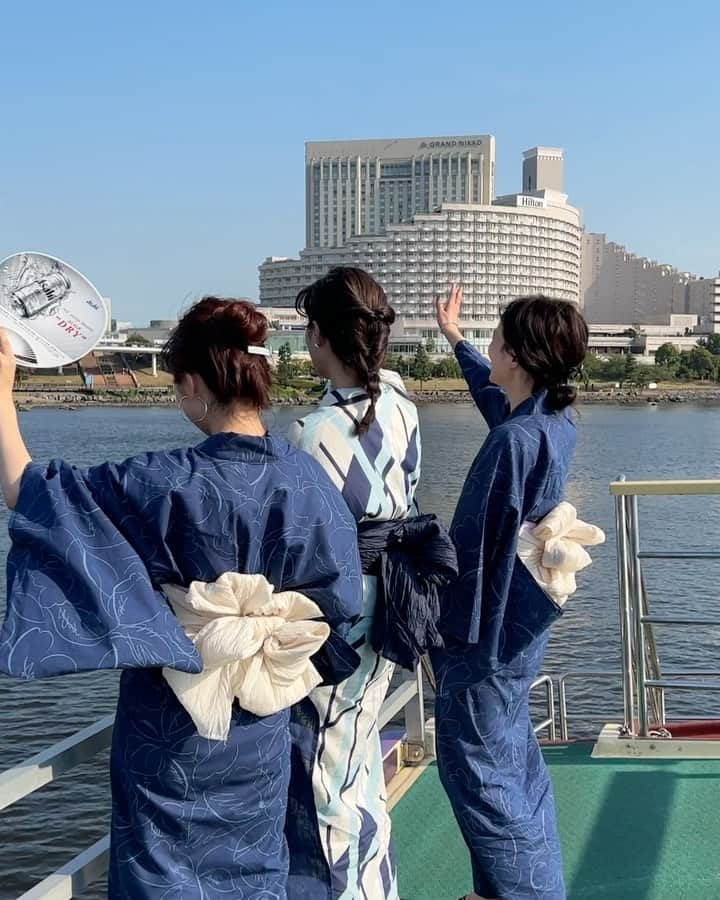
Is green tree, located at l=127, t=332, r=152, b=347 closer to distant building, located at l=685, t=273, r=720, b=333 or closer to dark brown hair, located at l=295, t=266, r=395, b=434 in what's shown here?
distant building, located at l=685, t=273, r=720, b=333

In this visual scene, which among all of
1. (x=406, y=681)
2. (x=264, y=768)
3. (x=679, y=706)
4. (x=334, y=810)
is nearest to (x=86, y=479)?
(x=264, y=768)

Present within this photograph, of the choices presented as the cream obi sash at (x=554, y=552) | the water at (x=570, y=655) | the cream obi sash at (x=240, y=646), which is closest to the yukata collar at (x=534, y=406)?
the cream obi sash at (x=554, y=552)

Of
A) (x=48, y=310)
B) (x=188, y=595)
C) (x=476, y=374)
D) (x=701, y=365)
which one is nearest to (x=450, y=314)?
(x=476, y=374)

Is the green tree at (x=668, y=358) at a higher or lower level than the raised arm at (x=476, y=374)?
lower

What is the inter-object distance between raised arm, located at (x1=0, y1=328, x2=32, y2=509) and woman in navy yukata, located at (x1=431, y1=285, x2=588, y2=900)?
40.5 inches

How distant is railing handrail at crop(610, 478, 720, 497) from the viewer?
3.37 metres

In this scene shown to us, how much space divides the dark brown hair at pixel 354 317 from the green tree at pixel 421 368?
90.2 meters

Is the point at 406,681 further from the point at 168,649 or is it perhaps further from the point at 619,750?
the point at 168,649

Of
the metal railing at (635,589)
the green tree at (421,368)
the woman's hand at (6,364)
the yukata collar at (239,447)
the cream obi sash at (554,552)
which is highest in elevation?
the woman's hand at (6,364)

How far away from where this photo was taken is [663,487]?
345cm

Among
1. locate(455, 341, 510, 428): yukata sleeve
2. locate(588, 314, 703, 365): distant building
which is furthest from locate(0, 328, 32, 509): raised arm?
locate(588, 314, 703, 365): distant building

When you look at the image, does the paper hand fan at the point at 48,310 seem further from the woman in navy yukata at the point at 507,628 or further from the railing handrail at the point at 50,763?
the woman in navy yukata at the point at 507,628

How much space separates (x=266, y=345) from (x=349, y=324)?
313mm

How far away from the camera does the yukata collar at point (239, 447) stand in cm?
194
